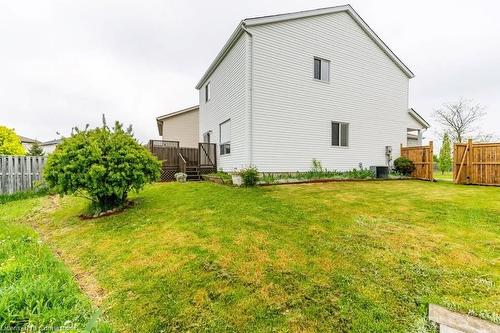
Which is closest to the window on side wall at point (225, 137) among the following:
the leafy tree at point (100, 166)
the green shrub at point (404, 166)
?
the leafy tree at point (100, 166)

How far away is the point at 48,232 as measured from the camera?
5.80 meters

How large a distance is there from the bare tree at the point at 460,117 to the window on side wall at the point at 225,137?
34063mm

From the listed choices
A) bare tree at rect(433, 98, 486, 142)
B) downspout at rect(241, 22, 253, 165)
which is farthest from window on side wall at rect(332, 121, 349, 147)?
bare tree at rect(433, 98, 486, 142)

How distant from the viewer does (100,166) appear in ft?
20.1

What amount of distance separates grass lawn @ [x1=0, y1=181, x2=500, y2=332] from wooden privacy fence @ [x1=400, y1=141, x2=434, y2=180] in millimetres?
7235

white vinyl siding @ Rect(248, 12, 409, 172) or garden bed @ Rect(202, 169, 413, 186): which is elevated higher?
white vinyl siding @ Rect(248, 12, 409, 172)

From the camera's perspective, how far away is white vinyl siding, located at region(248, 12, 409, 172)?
34.9ft

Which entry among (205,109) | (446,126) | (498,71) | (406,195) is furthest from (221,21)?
(446,126)

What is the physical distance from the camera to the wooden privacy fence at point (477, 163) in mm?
10976

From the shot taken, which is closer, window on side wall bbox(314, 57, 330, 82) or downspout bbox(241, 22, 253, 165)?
downspout bbox(241, 22, 253, 165)

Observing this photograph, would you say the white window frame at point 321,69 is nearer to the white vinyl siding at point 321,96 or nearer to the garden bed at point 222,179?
the white vinyl siding at point 321,96

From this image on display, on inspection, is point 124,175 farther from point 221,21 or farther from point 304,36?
point 221,21

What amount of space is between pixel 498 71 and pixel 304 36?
25589mm

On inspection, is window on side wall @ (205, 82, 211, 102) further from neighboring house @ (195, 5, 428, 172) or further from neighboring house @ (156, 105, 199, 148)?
neighboring house @ (156, 105, 199, 148)
